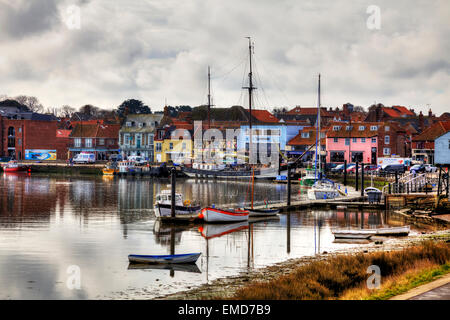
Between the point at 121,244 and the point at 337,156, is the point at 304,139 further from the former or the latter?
the point at 121,244

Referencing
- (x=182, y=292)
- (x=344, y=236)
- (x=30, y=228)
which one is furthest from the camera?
(x=30, y=228)

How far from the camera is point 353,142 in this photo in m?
104

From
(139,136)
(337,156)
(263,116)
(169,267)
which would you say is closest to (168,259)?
(169,267)

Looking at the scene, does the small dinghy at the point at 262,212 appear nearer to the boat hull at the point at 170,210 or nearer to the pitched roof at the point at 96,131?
the boat hull at the point at 170,210

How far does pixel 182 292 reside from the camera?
24.2m

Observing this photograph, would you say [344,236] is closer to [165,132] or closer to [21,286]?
[21,286]

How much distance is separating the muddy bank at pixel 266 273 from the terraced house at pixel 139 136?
322ft

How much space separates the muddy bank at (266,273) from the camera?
2334 cm

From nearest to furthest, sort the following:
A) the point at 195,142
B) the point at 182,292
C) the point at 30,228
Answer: the point at 182,292, the point at 30,228, the point at 195,142

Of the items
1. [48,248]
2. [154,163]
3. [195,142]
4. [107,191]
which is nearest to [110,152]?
[154,163]

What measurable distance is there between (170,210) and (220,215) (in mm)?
4224

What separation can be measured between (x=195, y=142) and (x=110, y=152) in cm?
2826

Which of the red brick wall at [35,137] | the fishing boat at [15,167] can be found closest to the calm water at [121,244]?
the fishing boat at [15,167]

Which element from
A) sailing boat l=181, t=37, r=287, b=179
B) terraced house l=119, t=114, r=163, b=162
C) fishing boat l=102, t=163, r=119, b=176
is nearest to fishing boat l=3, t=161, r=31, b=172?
fishing boat l=102, t=163, r=119, b=176
